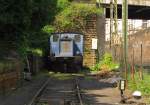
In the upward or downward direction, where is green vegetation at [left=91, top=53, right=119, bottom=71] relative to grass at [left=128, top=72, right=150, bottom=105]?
upward

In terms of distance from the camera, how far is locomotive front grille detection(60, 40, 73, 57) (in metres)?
44.3

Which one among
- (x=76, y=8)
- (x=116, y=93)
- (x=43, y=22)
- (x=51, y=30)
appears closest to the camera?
(x=116, y=93)

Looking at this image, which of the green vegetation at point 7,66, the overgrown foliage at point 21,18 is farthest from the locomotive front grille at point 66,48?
the green vegetation at point 7,66

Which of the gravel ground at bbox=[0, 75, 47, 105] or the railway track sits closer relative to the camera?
the railway track

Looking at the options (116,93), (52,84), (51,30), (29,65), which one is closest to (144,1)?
(51,30)

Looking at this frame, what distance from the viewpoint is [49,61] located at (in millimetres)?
44406

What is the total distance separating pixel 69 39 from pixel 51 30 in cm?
332

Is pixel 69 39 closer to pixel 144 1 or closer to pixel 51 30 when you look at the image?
pixel 51 30

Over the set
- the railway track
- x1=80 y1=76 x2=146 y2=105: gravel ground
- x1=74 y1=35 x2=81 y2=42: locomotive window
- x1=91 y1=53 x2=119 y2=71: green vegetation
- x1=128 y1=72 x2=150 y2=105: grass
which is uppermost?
x1=74 y1=35 x2=81 y2=42: locomotive window

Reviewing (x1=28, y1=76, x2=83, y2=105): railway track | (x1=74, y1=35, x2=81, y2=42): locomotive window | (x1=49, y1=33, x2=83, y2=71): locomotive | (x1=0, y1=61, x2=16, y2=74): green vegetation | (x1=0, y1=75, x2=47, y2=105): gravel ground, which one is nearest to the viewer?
(x1=28, y1=76, x2=83, y2=105): railway track

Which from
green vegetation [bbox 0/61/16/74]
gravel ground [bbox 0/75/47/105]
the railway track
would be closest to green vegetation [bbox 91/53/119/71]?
the railway track

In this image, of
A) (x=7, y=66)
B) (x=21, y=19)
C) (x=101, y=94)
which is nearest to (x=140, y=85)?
(x=101, y=94)

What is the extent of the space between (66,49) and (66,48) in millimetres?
75

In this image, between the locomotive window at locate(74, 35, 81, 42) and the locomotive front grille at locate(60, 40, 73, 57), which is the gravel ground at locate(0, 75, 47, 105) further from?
the locomotive window at locate(74, 35, 81, 42)
